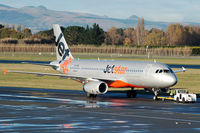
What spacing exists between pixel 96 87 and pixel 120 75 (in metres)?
3.27

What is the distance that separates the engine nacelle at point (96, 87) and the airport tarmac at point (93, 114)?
86 centimetres

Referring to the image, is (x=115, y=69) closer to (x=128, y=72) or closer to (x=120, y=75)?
(x=120, y=75)

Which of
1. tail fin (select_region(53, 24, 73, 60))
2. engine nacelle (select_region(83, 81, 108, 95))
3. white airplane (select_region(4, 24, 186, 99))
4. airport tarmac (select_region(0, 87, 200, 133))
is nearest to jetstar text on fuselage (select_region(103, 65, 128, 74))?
white airplane (select_region(4, 24, 186, 99))

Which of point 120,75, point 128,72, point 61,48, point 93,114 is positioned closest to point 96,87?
point 120,75

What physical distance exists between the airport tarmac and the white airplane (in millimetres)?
1303

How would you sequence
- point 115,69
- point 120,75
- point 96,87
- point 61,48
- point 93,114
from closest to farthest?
1. point 93,114
2. point 96,87
3. point 120,75
4. point 115,69
5. point 61,48

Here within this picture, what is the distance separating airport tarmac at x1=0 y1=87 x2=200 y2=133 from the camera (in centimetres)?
2814

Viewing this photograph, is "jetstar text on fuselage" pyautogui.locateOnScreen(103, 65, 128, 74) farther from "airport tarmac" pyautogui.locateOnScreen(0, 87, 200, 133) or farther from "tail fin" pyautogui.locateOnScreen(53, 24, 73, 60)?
"tail fin" pyautogui.locateOnScreen(53, 24, 73, 60)

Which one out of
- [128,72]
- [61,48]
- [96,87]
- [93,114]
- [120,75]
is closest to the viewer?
[93,114]

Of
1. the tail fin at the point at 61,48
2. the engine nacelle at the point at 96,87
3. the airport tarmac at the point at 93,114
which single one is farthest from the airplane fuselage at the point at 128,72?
the tail fin at the point at 61,48

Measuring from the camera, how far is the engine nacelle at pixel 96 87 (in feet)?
154

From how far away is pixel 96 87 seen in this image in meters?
47.0

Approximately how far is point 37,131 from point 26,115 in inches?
285

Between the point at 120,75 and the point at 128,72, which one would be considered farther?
the point at 120,75
